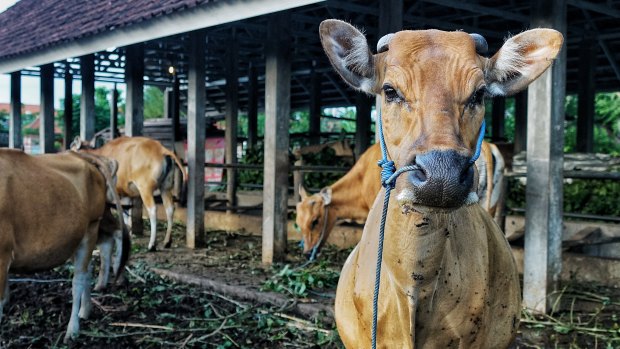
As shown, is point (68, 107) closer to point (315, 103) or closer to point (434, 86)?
point (315, 103)

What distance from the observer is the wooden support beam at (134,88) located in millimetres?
11836

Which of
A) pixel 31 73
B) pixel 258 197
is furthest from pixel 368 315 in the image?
pixel 31 73

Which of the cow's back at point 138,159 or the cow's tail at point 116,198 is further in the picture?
the cow's back at point 138,159

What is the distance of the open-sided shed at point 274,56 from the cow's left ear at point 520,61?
Answer: 12.0 ft

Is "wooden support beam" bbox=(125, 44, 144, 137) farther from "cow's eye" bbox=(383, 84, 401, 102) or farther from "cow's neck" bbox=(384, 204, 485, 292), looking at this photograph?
"cow's neck" bbox=(384, 204, 485, 292)

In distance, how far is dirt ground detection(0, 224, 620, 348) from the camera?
5879 mm

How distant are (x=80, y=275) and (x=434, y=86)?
193 inches

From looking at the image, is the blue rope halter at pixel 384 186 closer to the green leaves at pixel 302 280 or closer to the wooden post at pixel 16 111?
the green leaves at pixel 302 280

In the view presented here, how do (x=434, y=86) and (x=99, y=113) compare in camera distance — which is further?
(x=99, y=113)

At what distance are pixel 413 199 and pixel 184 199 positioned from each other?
1163cm

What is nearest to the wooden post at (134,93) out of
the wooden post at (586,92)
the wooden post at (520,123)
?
the wooden post at (520,123)

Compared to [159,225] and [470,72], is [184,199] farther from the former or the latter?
[470,72]

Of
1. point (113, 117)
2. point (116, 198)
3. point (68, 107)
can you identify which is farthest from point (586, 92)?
point (68, 107)

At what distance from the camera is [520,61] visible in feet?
9.16
